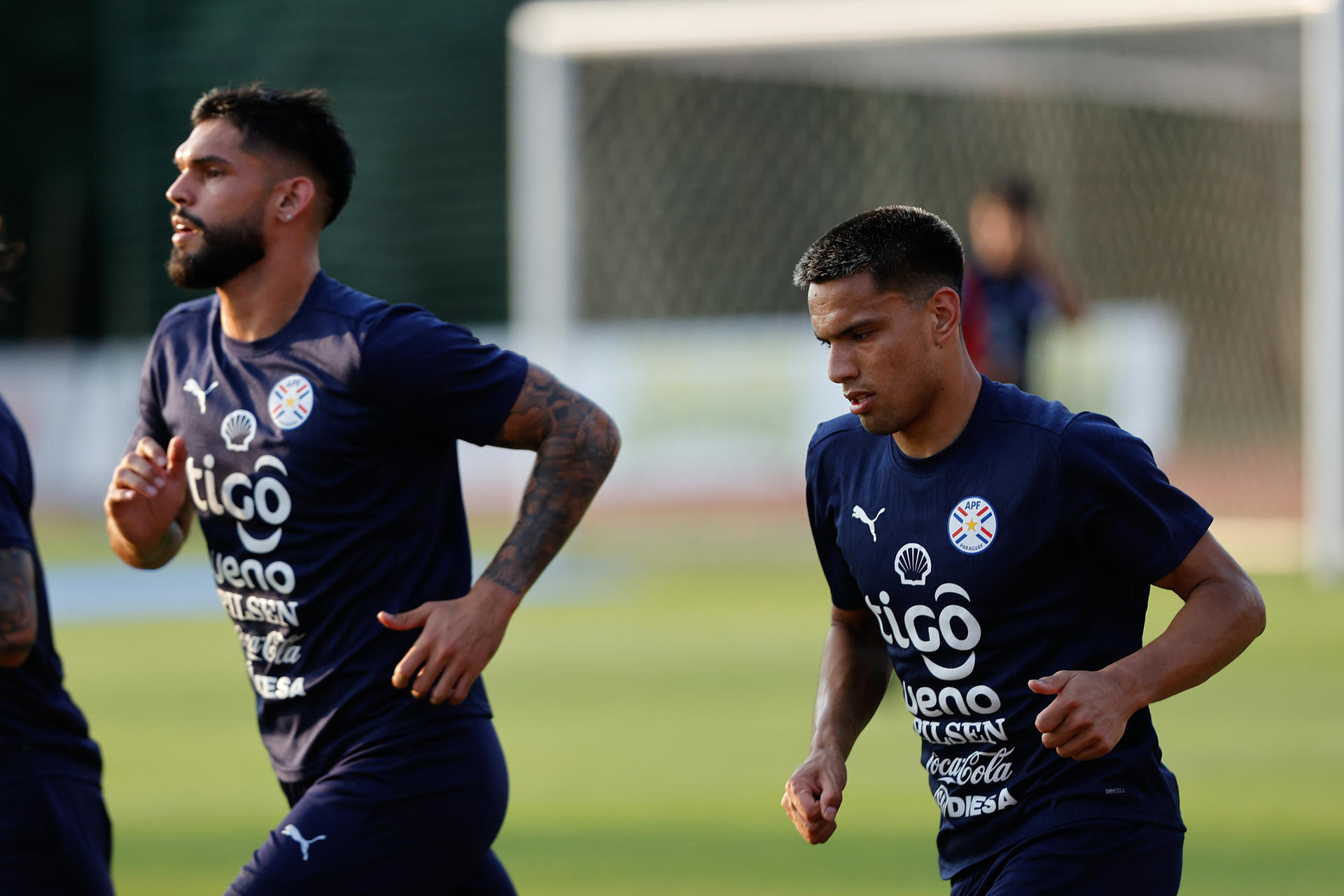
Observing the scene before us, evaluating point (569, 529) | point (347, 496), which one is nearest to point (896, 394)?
point (569, 529)

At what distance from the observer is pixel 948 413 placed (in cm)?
377

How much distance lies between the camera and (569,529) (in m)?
4.28

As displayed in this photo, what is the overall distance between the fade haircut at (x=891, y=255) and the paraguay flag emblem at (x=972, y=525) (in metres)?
0.43

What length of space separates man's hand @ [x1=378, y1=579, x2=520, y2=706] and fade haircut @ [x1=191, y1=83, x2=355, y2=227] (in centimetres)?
115

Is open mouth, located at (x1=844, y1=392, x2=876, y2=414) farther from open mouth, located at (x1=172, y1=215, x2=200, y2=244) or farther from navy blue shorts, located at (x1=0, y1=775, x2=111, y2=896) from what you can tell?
navy blue shorts, located at (x1=0, y1=775, x2=111, y2=896)

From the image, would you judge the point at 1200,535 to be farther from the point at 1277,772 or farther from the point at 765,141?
the point at 765,141

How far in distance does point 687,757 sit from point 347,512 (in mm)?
4799

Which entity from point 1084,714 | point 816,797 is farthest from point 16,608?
point 1084,714

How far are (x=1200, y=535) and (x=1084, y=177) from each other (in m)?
16.1

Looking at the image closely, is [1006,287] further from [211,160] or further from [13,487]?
[13,487]

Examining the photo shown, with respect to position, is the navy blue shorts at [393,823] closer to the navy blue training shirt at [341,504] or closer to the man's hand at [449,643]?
the navy blue training shirt at [341,504]

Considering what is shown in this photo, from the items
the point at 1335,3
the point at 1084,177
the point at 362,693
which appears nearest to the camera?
the point at 362,693

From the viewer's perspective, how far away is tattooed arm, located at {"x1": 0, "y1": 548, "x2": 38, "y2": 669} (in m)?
3.87

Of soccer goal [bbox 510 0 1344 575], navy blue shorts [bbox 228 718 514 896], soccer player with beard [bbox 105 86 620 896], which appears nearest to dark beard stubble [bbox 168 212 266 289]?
soccer player with beard [bbox 105 86 620 896]
